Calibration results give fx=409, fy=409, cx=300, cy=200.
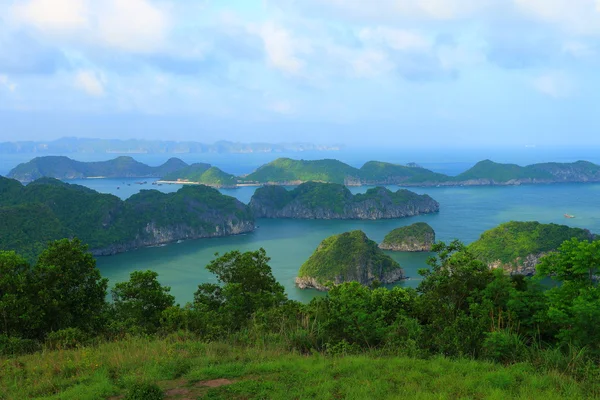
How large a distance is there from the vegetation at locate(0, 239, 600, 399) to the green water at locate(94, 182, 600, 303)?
30.4m

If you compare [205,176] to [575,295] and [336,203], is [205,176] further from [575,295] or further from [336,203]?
[575,295]

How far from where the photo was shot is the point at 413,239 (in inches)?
2547

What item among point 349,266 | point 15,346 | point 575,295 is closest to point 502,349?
point 575,295

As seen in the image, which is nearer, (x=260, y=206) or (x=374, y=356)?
(x=374, y=356)

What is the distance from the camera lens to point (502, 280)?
34.1 feet

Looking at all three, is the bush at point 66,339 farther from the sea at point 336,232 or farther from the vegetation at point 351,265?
the vegetation at point 351,265

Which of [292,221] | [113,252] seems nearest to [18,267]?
[113,252]

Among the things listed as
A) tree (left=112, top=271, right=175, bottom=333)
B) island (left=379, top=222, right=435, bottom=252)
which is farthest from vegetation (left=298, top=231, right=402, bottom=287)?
tree (left=112, top=271, right=175, bottom=333)

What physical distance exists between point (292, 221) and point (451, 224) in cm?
3733

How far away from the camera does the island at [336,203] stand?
101188mm

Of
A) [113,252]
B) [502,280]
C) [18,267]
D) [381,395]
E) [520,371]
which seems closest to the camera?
[381,395]

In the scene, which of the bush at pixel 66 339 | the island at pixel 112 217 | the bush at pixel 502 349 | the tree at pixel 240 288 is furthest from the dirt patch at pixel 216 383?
the island at pixel 112 217

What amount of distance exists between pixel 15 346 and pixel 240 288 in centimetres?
1051

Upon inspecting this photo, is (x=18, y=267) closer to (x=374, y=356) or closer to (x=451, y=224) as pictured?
(x=374, y=356)
